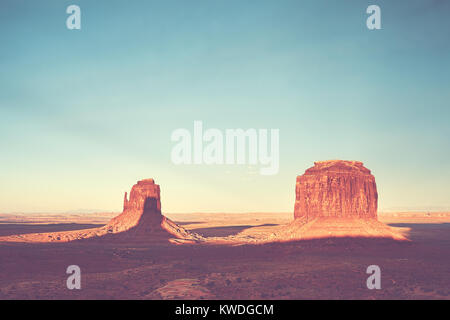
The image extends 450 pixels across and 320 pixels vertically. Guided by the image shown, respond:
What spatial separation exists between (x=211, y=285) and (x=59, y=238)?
58.1 m

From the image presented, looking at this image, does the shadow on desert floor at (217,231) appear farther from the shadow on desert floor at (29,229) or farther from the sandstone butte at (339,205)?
the sandstone butte at (339,205)

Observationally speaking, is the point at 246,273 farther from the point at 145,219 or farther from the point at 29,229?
the point at 29,229

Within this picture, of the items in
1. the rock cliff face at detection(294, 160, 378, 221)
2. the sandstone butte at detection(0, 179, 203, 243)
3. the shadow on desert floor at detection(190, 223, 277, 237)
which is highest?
the rock cliff face at detection(294, 160, 378, 221)

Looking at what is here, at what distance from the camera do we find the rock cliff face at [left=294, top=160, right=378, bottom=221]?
188 ft

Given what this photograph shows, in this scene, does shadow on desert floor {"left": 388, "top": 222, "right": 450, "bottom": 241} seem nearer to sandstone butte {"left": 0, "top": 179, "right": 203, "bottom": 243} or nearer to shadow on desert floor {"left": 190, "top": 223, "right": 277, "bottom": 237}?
shadow on desert floor {"left": 190, "top": 223, "right": 277, "bottom": 237}

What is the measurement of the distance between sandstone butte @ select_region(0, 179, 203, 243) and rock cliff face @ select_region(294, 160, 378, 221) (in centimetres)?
2810

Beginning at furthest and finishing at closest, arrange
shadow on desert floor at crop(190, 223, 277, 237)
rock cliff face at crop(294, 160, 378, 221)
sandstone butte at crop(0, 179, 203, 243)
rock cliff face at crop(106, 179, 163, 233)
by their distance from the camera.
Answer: shadow on desert floor at crop(190, 223, 277, 237)
rock cliff face at crop(106, 179, 163, 233)
sandstone butte at crop(0, 179, 203, 243)
rock cliff face at crop(294, 160, 378, 221)

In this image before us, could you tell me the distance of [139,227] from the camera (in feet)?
270

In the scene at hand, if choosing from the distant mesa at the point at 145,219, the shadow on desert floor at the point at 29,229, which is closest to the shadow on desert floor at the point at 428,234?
the distant mesa at the point at 145,219

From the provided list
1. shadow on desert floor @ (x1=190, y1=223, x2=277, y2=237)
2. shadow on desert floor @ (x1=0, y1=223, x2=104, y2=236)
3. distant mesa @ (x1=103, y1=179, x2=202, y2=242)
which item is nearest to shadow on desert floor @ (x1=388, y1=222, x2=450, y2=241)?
shadow on desert floor @ (x1=190, y1=223, x2=277, y2=237)

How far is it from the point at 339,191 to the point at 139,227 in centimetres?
4353

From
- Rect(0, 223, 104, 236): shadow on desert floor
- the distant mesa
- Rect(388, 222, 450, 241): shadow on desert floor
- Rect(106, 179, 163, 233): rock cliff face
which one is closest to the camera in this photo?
the distant mesa

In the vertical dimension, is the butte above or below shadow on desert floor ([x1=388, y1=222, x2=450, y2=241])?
above
